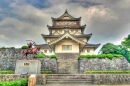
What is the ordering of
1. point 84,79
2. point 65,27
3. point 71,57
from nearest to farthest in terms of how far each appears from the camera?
1. point 84,79
2. point 71,57
3. point 65,27

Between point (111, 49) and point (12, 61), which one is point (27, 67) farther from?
point (111, 49)

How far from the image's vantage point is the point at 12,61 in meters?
19.4

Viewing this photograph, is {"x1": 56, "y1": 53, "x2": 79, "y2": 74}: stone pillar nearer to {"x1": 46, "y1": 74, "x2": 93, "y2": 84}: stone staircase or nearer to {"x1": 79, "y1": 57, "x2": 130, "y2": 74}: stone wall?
{"x1": 79, "y1": 57, "x2": 130, "y2": 74}: stone wall

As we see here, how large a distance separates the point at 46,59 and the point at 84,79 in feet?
27.9

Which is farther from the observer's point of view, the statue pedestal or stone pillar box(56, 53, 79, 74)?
stone pillar box(56, 53, 79, 74)

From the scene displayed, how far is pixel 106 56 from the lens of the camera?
62.6 feet

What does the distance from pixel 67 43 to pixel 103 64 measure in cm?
869

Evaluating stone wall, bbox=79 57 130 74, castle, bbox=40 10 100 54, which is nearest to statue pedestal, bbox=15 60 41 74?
stone wall, bbox=79 57 130 74

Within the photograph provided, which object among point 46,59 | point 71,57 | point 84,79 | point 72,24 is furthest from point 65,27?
point 84,79

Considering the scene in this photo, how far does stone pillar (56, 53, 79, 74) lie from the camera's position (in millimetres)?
21234

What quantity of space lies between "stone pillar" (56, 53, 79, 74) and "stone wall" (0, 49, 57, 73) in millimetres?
2460

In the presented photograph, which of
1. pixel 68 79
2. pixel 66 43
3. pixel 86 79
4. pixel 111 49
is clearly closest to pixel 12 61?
pixel 66 43

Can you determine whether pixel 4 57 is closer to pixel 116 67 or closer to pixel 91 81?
pixel 91 81

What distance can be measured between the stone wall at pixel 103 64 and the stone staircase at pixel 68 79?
6.54 meters
